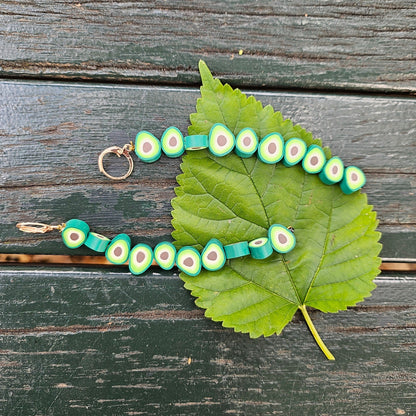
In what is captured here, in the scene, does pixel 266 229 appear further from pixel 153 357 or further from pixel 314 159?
pixel 153 357

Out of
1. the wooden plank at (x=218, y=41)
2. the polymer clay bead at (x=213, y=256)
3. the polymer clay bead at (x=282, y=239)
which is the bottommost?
the polymer clay bead at (x=213, y=256)

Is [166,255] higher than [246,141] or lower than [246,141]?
lower

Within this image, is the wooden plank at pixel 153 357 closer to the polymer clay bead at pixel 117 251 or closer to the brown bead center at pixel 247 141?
the polymer clay bead at pixel 117 251

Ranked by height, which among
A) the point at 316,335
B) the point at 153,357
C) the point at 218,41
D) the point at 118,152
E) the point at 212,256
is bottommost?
the point at 153,357

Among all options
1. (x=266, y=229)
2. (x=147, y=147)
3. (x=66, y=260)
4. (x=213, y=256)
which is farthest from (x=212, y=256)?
(x=66, y=260)

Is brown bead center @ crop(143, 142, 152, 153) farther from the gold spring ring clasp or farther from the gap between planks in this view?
the gap between planks

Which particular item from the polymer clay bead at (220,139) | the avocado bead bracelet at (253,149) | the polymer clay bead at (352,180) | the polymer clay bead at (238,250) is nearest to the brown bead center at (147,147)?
the avocado bead bracelet at (253,149)

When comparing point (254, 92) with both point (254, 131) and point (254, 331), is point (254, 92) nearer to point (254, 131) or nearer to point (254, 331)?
point (254, 131)
